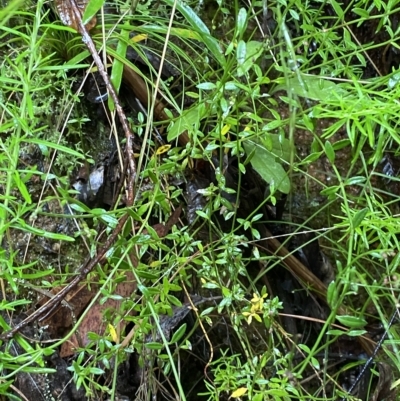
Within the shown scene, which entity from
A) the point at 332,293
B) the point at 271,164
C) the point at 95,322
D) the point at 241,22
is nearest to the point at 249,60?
the point at 241,22

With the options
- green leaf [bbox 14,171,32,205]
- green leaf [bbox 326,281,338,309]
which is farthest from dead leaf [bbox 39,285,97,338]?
green leaf [bbox 326,281,338,309]

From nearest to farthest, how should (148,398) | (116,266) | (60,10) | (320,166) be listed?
(116,266) → (148,398) → (60,10) → (320,166)

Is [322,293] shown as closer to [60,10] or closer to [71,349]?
[71,349]

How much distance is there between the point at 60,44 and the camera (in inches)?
32.4

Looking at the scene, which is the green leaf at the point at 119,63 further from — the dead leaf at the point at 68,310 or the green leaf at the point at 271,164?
the dead leaf at the point at 68,310

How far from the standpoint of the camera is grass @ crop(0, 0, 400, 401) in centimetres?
60

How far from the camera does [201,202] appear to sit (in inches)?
32.2

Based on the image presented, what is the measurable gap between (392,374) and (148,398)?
378 mm

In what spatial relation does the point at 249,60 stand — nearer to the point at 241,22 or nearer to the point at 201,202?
the point at 241,22

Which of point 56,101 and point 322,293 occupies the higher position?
point 56,101

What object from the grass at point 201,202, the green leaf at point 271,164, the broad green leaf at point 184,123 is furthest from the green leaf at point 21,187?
the green leaf at point 271,164

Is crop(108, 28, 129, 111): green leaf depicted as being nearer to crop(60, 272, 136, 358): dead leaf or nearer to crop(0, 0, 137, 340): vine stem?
crop(0, 0, 137, 340): vine stem

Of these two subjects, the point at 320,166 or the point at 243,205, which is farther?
the point at 320,166

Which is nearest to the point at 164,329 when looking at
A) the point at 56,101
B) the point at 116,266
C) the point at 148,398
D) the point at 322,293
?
the point at 148,398
